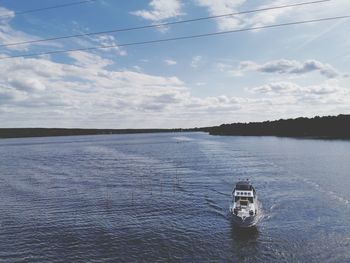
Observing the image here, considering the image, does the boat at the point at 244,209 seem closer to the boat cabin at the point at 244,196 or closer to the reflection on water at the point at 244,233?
the boat cabin at the point at 244,196

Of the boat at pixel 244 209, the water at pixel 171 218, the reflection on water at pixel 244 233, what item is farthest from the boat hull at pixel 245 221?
the water at pixel 171 218

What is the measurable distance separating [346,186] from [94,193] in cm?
5324

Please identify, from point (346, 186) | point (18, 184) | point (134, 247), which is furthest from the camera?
point (18, 184)

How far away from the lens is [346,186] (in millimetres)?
71312

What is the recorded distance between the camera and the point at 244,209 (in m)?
48.2

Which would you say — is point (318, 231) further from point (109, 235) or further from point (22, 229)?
point (22, 229)

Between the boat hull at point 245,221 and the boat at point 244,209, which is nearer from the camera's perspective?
the boat hull at point 245,221

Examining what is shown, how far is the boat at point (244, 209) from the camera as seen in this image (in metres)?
47.2

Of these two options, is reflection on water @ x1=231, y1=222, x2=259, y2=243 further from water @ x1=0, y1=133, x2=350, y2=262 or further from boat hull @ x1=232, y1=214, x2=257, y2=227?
boat hull @ x1=232, y1=214, x2=257, y2=227

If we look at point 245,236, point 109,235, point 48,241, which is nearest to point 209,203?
point 245,236

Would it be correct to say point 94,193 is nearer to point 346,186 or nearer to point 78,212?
point 78,212

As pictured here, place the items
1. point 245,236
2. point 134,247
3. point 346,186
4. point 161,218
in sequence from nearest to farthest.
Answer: point 134,247 < point 245,236 < point 161,218 < point 346,186

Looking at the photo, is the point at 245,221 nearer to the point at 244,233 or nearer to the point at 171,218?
the point at 244,233

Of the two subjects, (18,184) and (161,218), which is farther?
(18,184)
